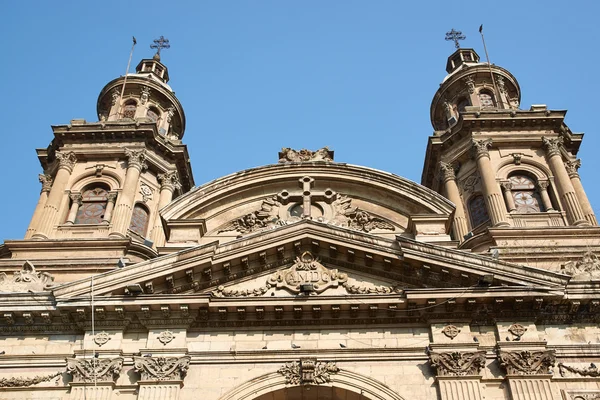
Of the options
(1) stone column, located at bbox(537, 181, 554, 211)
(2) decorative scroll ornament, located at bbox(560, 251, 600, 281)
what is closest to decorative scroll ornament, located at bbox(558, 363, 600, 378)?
(2) decorative scroll ornament, located at bbox(560, 251, 600, 281)

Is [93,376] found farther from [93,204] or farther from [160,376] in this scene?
[93,204]

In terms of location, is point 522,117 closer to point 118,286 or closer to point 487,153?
point 487,153

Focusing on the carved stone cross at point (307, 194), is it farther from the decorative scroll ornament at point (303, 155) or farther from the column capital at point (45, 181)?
the column capital at point (45, 181)

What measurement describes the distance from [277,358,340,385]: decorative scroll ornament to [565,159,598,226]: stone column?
14.4m

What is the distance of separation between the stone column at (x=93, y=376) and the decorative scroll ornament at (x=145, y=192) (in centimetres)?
1285

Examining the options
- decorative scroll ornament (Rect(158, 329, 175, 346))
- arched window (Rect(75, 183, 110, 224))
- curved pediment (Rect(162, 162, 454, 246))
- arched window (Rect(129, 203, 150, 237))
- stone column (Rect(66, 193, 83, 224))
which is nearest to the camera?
decorative scroll ornament (Rect(158, 329, 175, 346))

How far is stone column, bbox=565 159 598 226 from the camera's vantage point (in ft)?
89.5

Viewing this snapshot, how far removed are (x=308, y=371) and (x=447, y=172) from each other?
15904 mm

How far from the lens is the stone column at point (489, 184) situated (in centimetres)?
2755

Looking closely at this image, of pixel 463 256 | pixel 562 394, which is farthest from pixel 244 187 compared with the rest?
pixel 562 394

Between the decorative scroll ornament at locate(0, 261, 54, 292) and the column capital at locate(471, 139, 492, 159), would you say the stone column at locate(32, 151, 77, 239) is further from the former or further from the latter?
the column capital at locate(471, 139, 492, 159)

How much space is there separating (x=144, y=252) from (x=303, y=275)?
33.5 feet

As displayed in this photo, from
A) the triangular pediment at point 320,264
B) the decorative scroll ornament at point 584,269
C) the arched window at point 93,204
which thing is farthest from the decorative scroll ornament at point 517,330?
the arched window at point 93,204

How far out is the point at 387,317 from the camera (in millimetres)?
18781
